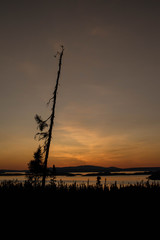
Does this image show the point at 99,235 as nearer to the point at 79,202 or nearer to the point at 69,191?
the point at 79,202

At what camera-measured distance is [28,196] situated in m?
9.19

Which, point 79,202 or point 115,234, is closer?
point 115,234

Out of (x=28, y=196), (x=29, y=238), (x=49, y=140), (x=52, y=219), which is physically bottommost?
(x=29, y=238)

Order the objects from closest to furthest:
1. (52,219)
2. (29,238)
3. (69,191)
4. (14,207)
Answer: (29,238) < (52,219) < (14,207) < (69,191)

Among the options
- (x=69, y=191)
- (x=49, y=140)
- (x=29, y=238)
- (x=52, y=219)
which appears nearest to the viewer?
(x=29, y=238)

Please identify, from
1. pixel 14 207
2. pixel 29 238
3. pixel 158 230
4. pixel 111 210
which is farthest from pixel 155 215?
pixel 14 207

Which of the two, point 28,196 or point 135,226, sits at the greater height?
point 28,196

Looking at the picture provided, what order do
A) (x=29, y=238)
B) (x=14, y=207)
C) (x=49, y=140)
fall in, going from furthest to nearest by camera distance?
(x=49, y=140) < (x=14, y=207) < (x=29, y=238)

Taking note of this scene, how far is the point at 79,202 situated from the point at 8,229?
8.59 ft

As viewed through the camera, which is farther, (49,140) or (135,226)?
(49,140)

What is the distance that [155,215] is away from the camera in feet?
28.8

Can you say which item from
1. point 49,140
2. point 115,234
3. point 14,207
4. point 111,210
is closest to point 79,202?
point 111,210

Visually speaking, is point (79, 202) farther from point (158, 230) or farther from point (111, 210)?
point (158, 230)

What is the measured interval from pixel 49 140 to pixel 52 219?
43.9 feet
